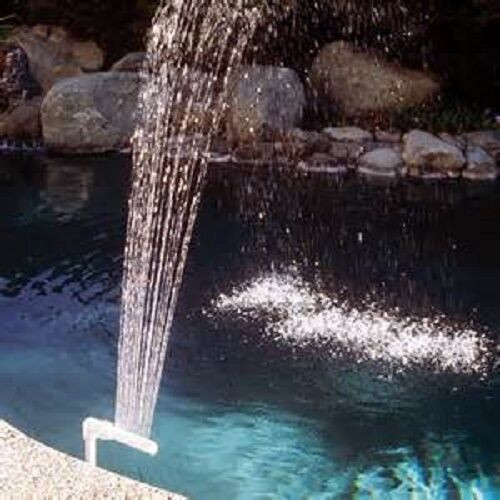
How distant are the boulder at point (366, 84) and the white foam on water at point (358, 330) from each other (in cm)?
774

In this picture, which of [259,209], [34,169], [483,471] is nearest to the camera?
[483,471]

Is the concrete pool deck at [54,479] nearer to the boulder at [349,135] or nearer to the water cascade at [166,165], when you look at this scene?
the water cascade at [166,165]

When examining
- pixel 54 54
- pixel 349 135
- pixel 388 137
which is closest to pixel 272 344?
pixel 349 135

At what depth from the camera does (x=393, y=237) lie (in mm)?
12719

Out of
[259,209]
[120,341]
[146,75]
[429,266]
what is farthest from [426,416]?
[146,75]

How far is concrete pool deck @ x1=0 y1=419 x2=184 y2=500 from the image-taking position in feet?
16.4

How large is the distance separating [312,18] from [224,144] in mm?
3961

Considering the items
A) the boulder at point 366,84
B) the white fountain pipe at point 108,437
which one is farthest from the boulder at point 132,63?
the white fountain pipe at point 108,437

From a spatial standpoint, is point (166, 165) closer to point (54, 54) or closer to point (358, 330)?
point (54, 54)

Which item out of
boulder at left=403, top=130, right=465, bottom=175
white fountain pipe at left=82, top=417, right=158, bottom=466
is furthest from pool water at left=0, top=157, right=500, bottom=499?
white fountain pipe at left=82, top=417, right=158, bottom=466

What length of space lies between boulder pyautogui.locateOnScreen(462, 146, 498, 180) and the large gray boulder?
6.23 m

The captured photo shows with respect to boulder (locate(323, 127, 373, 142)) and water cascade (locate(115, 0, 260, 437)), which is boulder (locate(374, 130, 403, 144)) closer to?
boulder (locate(323, 127, 373, 142))

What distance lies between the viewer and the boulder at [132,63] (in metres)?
19.1

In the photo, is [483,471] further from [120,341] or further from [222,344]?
[120,341]
